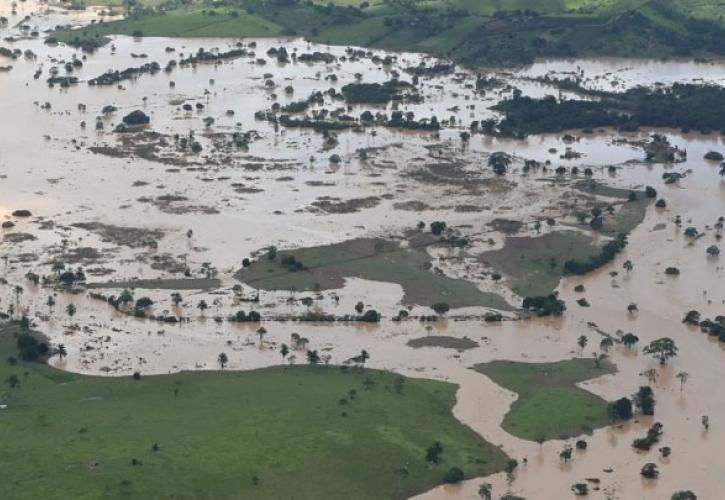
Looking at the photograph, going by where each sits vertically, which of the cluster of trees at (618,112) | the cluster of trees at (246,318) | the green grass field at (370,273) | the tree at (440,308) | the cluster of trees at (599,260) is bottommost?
the cluster of trees at (246,318)

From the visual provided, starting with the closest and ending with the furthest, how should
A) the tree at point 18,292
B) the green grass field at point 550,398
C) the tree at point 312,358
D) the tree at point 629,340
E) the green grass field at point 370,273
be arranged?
the green grass field at point 550,398
the tree at point 312,358
the tree at point 629,340
the tree at point 18,292
the green grass field at point 370,273

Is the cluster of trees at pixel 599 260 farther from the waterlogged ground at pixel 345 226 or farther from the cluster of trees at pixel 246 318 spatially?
the cluster of trees at pixel 246 318

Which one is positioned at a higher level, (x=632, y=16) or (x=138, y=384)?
(x=632, y=16)

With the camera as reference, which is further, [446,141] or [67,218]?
[446,141]

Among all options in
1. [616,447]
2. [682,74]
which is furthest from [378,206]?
[682,74]

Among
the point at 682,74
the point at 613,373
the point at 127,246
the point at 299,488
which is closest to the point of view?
the point at 299,488

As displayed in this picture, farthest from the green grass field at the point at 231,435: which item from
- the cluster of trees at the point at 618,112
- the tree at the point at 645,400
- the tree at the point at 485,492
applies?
the cluster of trees at the point at 618,112

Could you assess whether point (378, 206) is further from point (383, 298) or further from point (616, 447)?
point (616, 447)

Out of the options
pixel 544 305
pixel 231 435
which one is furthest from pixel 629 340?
pixel 231 435
